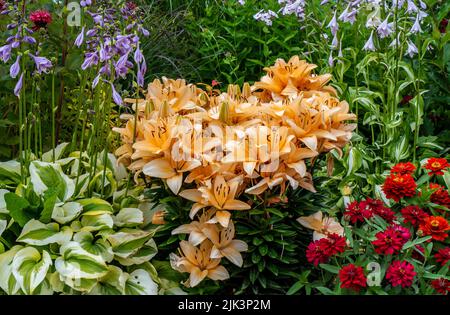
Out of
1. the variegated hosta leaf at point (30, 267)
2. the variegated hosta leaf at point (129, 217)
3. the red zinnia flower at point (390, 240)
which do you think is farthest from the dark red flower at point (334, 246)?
the variegated hosta leaf at point (30, 267)

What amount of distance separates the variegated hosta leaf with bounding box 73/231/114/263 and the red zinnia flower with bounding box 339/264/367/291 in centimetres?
89

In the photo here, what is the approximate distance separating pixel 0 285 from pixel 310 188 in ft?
3.91

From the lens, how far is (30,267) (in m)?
2.51

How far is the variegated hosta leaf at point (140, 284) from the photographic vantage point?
8.43ft

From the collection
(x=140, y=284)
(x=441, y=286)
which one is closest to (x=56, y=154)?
(x=140, y=284)

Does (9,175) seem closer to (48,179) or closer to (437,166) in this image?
(48,179)

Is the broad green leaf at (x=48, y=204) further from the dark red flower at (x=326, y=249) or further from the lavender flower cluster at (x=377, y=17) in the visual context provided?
the lavender flower cluster at (x=377, y=17)

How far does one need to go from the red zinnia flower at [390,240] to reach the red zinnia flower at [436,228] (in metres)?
0.10

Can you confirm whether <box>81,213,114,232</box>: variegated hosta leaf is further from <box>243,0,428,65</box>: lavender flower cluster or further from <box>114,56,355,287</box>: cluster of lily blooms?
<box>243,0,428,65</box>: lavender flower cluster

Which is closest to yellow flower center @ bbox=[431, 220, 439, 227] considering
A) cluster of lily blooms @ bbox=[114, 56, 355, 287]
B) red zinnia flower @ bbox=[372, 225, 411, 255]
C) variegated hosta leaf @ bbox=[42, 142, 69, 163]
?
red zinnia flower @ bbox=[372, 225, 411, 255]

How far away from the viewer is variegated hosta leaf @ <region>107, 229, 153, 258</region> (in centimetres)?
260
